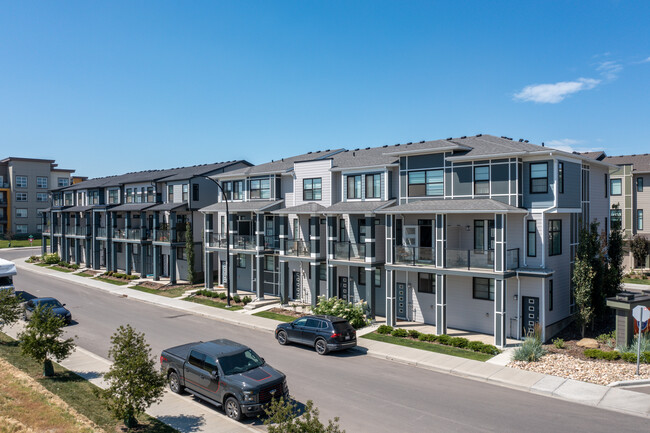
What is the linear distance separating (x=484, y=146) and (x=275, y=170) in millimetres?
15896

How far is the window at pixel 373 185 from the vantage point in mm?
28094

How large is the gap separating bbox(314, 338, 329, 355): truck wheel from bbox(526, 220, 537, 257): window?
11.3m

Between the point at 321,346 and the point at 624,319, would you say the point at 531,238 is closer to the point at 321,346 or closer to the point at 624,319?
the point at 624,319

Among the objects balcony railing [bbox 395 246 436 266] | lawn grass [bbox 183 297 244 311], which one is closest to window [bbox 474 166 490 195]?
balcony railing [bbox 395 246 436 266]

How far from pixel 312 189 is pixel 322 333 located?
1317cm

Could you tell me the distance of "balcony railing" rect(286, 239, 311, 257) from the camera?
1212 inches

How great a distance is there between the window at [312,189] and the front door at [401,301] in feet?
27.7

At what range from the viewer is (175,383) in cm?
1548

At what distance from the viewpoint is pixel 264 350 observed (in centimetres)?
2130

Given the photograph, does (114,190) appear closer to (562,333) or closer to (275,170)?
(275,170)

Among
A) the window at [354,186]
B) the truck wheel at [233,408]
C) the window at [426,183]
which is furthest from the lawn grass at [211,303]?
the truck wheel at [233,408]

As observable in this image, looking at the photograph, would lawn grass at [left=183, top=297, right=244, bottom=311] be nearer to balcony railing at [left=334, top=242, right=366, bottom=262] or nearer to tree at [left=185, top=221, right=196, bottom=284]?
tree at [left=185, top=221, right=196, bottom=284]

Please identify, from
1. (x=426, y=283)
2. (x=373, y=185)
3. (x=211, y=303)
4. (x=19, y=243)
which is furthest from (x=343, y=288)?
(x=19, y=243)

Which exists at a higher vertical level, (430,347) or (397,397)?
(397,397)
